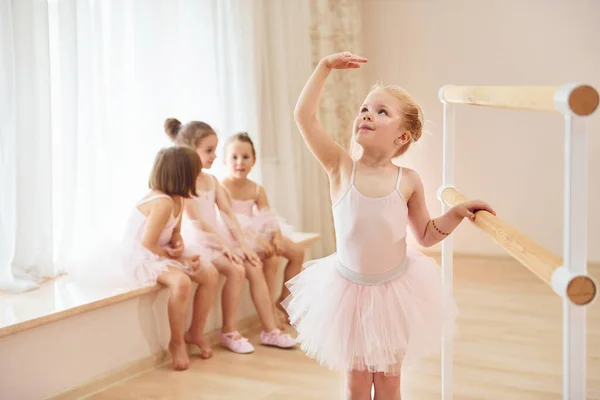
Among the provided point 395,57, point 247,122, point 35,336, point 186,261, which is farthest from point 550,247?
point 35,336

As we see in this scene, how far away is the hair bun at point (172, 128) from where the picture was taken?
312 cm

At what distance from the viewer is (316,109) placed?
1759mm

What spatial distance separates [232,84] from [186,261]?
1066 millimetres

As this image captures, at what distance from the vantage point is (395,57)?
4.78m

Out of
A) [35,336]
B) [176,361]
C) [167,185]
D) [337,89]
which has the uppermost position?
[337,89]

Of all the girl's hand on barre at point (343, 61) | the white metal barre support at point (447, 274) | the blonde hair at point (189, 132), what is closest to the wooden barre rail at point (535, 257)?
the white metal barre support at point (447, 274)

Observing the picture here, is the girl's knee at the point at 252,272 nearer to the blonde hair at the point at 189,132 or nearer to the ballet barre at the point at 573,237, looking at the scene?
the blonde hair at the point at 189,132

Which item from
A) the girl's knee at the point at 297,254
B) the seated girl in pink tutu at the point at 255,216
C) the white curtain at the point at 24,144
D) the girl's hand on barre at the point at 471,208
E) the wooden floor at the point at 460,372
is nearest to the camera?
the girl's hand on barre at the point at 471,208

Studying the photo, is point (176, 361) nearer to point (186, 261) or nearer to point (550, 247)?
point (186, 261)

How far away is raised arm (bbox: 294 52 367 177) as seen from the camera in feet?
5.55

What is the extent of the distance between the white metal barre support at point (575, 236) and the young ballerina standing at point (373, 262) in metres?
0.56

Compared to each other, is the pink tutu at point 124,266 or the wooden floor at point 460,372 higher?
the pink tutu at point 124,266

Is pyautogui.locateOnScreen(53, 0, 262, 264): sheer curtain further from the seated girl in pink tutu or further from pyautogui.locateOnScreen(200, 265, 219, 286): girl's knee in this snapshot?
pyautogui.locateOnScreen(200, 265, 219, 286): girl's knee

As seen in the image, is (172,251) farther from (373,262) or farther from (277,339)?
(373,262)
